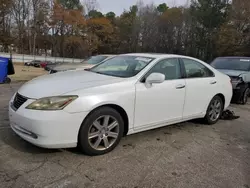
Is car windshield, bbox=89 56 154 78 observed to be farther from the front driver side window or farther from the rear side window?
the rear side window

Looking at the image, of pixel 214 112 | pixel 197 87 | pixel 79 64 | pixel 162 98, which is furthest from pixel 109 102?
pixel 79 64

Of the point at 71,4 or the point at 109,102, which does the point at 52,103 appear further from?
the point at 71,4

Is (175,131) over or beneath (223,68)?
beneath

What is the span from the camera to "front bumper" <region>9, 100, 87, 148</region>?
2879 mm

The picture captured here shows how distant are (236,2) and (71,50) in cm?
3492

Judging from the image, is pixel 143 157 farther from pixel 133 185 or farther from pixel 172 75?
pixel 172 75

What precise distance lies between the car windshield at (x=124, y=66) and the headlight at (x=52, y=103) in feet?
3.55

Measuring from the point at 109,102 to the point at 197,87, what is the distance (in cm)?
196

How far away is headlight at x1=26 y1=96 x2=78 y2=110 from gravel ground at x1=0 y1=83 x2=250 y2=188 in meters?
0.68

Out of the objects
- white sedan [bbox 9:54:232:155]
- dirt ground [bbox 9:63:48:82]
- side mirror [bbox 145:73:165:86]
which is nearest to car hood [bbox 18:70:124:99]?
white sedan [bbox 9:54:232:155]

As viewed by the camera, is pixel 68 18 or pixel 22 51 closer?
pixel 68 18

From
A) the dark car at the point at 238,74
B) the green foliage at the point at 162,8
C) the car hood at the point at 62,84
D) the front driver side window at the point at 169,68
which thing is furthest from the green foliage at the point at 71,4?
the car hood at the point at 62,84

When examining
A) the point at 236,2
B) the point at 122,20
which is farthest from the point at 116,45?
the point at 236,2

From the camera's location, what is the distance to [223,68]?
8.23m
